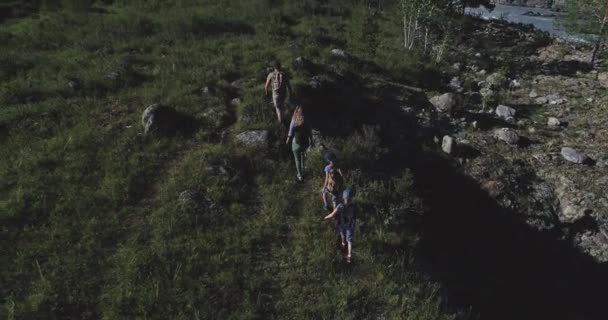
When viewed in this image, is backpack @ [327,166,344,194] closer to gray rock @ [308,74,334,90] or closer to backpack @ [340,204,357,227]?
backpack @ [340,204,357,227]

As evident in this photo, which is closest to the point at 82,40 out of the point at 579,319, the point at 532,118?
the point at 532,118

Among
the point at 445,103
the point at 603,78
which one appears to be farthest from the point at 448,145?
the point at 603,78

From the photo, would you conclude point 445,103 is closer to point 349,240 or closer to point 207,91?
point 207,91

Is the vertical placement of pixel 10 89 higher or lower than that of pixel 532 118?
higher

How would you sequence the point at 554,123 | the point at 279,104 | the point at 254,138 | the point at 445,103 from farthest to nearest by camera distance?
the point at 445,103
the point at 554,123
the point at 279,104
the point at 254,138

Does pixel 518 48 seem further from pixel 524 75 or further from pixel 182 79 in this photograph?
pixel 182 79
